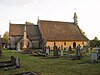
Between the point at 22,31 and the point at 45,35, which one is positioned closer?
the point at 45,35

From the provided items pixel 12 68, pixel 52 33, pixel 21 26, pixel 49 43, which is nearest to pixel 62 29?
pixel 52 33

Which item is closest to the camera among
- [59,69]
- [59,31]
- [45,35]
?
[59,69]

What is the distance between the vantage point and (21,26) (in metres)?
59.5

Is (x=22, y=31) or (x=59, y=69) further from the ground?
(x=22, y=31)

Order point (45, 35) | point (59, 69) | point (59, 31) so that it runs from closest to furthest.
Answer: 1. point (59, 69)
2. point (45, 35)
3. point (59, 31)

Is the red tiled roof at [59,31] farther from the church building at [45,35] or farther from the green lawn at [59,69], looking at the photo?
the green lawn at [59,69]

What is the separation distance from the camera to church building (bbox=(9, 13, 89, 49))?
54866mm

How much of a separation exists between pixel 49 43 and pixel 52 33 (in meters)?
4.11

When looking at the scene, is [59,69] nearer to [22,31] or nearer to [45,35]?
[45,35]

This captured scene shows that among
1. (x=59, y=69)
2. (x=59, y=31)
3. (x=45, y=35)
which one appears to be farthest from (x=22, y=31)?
(x=59, y=69)

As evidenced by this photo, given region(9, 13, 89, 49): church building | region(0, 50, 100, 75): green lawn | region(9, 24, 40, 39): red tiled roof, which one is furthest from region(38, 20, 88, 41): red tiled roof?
region(0, 50, 100, 75): green lawn

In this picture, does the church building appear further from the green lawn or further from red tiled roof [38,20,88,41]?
the green lawn

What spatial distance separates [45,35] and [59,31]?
5598 millimetres

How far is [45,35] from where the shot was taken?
54750mm
